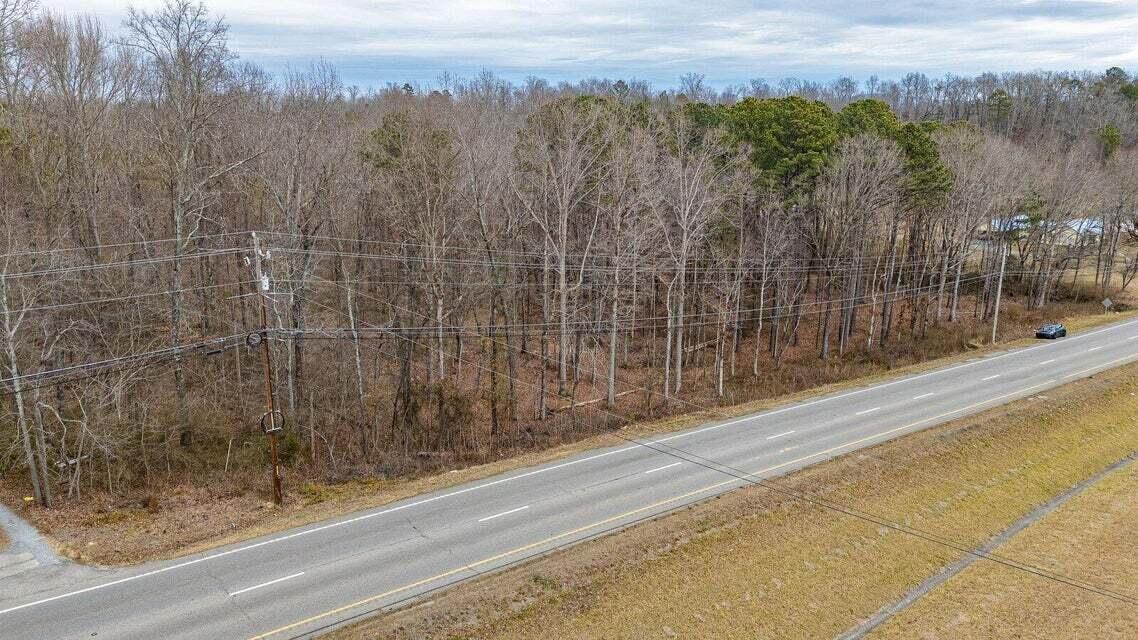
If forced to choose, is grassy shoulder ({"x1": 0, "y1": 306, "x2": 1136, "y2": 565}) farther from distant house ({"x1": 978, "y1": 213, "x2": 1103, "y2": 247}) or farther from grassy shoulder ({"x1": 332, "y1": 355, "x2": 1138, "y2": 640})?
distant house ({"x1": 978, "y1": 213, "x2": 1103, "y2": 247})

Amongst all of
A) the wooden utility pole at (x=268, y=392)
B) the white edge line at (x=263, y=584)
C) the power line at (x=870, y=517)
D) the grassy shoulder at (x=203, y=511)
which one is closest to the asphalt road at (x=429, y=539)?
the white edge line at (x=263, y=584)

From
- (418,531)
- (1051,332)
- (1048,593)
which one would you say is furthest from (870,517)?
(1051,332)

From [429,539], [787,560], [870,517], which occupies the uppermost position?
[429,539]

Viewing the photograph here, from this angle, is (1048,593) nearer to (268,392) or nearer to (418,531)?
(418,531)

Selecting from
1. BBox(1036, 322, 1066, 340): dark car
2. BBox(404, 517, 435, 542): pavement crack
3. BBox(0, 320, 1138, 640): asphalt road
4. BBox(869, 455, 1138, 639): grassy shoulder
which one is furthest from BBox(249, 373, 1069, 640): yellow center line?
BBox(1036, 322, 1066, 340): dark car

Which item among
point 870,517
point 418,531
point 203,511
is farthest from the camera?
point 870,517

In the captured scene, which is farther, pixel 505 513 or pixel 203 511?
pixel 203 511

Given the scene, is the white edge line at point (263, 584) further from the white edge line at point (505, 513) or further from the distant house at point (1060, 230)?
the distant house at point (1060, 230)

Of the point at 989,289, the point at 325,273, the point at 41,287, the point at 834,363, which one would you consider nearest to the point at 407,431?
the point at 41,287
